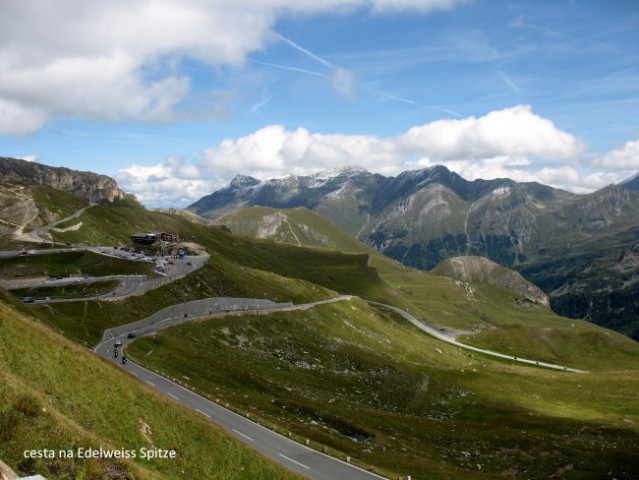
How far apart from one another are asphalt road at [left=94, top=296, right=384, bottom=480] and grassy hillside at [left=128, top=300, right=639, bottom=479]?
3185 millimetres

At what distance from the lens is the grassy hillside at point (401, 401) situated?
212ft

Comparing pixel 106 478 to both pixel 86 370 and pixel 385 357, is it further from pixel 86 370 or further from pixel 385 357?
pixel 385 357

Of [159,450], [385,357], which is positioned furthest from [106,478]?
[385,357]

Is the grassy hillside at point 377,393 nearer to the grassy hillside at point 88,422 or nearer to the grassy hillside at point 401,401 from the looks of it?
the grassy hillside at point 401,401

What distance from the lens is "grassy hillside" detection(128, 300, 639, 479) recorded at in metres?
64.5

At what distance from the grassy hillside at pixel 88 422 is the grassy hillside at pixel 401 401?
58.2ft

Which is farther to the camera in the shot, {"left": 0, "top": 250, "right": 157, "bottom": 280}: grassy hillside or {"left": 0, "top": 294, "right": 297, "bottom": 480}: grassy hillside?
{"left": 0, "top": 250, "right": 157, "bottom": 280}: grassy hillside

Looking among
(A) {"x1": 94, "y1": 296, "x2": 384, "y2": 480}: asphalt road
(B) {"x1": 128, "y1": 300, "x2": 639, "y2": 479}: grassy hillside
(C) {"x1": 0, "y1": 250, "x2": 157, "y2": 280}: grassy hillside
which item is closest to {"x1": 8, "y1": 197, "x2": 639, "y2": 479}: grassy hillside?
(B) {"x1": 128, "y1": 300, "x2": 639, "y2": 479}: grassy hillside

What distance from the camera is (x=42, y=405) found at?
25.5 metres

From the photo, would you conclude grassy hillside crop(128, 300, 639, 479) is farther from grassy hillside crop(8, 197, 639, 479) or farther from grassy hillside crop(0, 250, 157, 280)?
grassy hillside crop(0, 250, 157, 280)

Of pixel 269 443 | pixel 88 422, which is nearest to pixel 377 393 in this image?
pixel 269 443

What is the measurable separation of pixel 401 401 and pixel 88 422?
7436 cm

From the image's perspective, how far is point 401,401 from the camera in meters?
95.3

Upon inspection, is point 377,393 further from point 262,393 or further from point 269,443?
point 269,443
